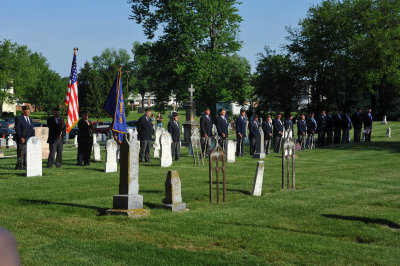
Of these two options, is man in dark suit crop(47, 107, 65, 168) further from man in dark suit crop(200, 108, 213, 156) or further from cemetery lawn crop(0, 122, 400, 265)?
man in dark suit crop(200, 108, 213, 156)

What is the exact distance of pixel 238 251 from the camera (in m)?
6.58

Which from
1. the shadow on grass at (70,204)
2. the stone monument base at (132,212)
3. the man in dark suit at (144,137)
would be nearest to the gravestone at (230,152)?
the man in dark suit at (144,137)

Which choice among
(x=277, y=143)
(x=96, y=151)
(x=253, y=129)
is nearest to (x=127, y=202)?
(x=96, y=151)

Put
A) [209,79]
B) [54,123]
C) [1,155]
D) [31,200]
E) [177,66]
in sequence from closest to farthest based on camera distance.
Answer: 1. [31,200]
2. [54,123]
3. [1,155]
4. [177,66]
5. [209,79]

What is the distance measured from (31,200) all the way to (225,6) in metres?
36.5

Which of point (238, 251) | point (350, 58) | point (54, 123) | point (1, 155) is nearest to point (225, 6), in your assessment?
point (350, 58)

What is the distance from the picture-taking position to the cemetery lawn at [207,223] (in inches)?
251

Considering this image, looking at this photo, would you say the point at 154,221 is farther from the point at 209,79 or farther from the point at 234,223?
the point at 209,79

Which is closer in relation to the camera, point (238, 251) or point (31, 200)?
point (238, 251)

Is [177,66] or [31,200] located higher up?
[177,66]

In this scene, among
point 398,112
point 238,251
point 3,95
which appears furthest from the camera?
point 3,95

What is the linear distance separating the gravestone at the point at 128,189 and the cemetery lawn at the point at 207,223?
0.30 metres

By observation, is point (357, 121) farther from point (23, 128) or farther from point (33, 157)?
point (33, 157)

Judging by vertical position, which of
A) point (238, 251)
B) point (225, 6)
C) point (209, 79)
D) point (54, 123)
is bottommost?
point (238, 251)
